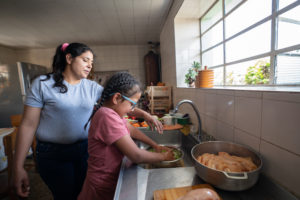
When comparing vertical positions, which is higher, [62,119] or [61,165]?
[62,119]

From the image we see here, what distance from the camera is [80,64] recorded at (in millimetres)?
891

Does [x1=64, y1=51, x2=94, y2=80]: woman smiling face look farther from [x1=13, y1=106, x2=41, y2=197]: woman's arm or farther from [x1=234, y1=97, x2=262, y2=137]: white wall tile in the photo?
[x1=234, y1=97, x2=262, y2=137]: white wall tile

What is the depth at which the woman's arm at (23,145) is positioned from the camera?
0.70 m

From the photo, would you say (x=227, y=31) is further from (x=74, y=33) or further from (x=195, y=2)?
(x=74, y=33)

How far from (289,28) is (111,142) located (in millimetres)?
1186

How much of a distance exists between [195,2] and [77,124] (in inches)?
71.0

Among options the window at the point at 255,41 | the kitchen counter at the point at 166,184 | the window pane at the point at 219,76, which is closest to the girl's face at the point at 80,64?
the kitchen counter at the point at 166,184

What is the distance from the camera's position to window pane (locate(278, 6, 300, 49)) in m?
0.79

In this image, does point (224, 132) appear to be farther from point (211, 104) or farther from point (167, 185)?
point (167, 185)

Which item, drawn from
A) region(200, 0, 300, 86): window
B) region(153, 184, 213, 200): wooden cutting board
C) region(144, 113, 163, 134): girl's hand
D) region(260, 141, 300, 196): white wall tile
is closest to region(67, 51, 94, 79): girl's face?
region(144, 113, 163, 134): girl's hand

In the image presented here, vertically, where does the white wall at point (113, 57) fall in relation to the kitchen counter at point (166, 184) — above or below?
above

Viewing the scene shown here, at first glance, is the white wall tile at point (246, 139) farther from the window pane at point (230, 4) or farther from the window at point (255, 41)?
the window pane at point (230, 4)

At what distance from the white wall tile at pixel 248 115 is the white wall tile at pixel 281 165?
0.25ft

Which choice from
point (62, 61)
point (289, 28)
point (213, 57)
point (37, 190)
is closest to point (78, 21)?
point (62, 61)
